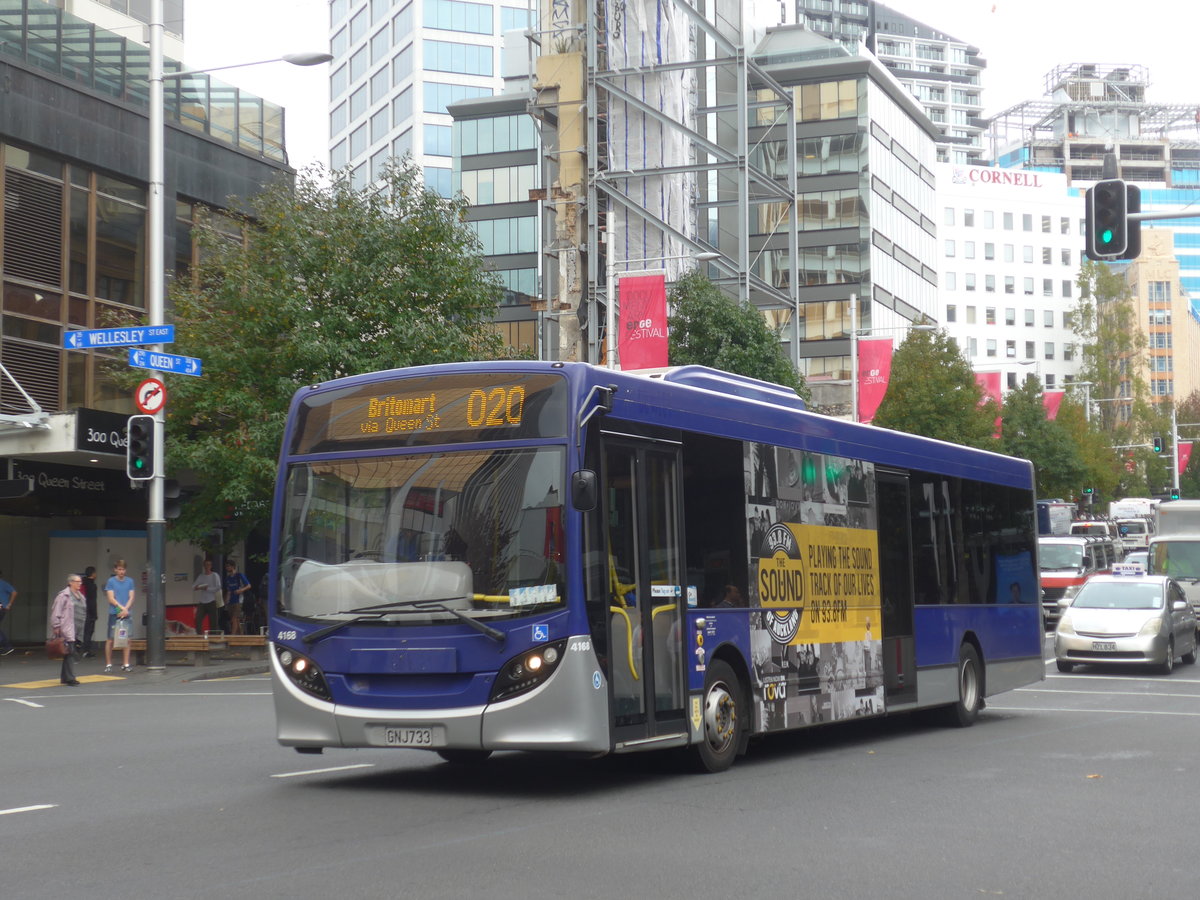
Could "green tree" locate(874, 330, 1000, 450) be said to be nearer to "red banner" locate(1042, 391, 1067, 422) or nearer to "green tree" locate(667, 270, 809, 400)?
"red banner" locate(1042, 391, 1067, 422)

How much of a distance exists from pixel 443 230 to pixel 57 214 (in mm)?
7658

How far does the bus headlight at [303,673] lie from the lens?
1091 centimetres

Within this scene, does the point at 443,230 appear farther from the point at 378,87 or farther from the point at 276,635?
the point at 378,87

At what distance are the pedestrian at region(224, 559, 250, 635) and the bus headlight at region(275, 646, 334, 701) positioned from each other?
22452mm

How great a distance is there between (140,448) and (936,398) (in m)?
36.9

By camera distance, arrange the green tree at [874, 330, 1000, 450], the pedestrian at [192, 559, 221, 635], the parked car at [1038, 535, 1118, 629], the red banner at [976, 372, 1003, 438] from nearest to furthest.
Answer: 1. the pedestrian at [192, 559, 221, 635]
2. the parked car at [1038, 535, 1118, 629]
3. the green tree at [874, 330, 1000, 450]
4. the red banner at [976, 372, 1003, 438]

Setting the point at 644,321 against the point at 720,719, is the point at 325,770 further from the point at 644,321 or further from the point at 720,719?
the point at 644,321

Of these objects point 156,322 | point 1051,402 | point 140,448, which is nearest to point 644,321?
point 156,322

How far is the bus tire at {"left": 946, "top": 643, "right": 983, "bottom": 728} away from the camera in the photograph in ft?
55.6

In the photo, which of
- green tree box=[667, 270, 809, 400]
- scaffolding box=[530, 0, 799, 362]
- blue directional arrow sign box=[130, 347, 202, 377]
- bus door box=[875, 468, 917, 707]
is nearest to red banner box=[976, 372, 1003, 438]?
scaffolding box=[530, 0, 799, 362]

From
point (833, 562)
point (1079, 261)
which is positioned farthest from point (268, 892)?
point (1079, 261)

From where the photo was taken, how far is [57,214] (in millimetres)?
31156

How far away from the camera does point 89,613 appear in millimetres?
31172

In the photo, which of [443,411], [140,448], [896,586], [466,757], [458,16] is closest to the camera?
[443,411]
